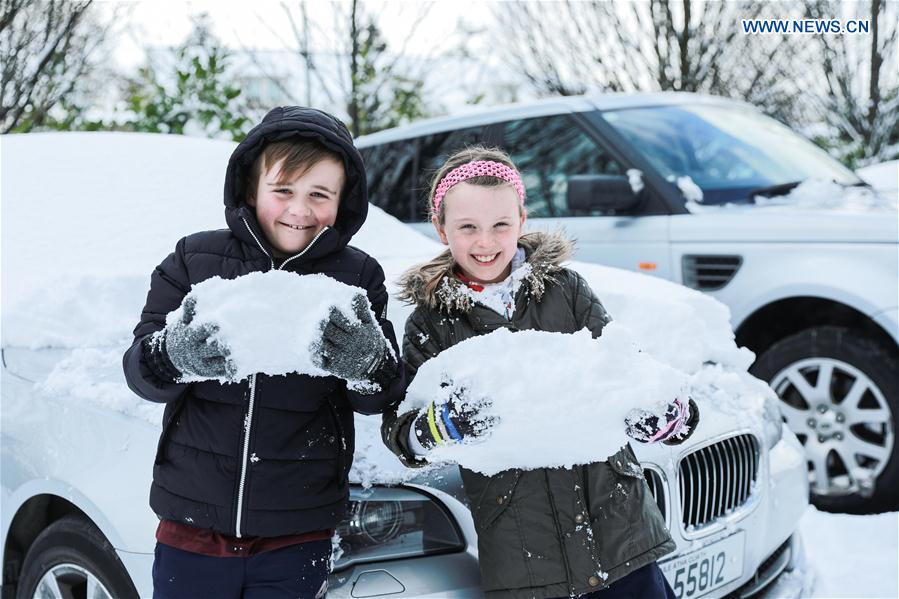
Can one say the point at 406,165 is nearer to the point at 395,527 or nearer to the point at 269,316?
the point at 395,527

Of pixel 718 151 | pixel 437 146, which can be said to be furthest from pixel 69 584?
pixel 718 151

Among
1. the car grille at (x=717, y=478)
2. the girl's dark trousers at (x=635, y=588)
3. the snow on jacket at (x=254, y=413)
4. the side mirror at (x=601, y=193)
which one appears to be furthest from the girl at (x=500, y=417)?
the side mirror at (x=601, y=193)

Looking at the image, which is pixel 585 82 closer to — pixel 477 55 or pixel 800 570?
pixel 477 55

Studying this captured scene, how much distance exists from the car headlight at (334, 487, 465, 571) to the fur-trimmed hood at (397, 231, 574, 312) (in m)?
0.48

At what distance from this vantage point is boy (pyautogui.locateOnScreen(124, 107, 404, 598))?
5.15 ft

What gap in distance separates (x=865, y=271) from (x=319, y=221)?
288 cm

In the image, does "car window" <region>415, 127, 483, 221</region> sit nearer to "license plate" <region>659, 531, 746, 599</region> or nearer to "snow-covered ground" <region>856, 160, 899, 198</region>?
"snow-covered ground" <region>856, 160, 899, 198</region>

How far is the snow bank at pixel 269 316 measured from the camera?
1.47 m

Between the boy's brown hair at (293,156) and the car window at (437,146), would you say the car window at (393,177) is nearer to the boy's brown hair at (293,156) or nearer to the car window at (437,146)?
the car window at (437,146)

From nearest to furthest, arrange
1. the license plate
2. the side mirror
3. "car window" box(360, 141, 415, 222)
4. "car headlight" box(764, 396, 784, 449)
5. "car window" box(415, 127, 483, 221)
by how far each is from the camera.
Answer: the license plate
"car headlight" box(764, 396, 784, 449)
the side mirror
"car window" box(415, 127, 483, 221)
"car window" box(360, 141, 415, 222)

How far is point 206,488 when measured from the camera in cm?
160

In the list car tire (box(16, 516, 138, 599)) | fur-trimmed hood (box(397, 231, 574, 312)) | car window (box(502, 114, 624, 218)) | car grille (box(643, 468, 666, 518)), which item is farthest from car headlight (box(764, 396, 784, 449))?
car tire (box(16, 516, 138, 599))

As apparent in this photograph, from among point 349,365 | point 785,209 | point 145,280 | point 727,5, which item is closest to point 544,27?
point 727,5

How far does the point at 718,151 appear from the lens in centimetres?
454
